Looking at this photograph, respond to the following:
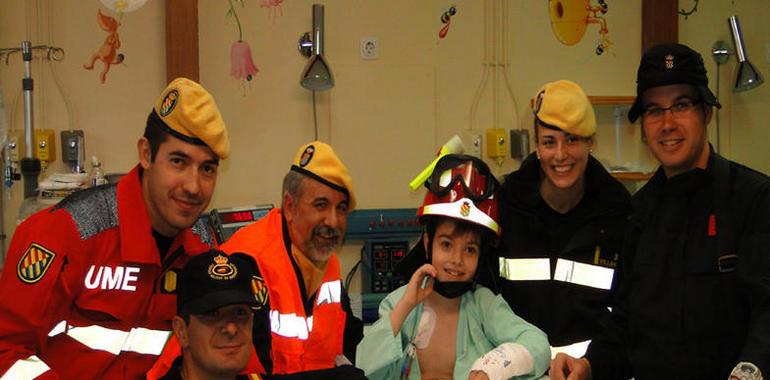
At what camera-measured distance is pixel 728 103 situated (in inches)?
215

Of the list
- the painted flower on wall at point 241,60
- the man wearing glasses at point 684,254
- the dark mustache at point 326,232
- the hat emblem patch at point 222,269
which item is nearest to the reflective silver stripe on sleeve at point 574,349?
the man wearing glasses at point 684,254

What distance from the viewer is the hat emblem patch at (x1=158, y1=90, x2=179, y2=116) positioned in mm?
2283

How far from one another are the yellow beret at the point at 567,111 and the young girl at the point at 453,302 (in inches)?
11.6

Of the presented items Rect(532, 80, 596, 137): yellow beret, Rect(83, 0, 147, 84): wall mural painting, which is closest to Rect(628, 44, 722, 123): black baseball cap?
Rect(532, 80, 596, 137): yellow beret

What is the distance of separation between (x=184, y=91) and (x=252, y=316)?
734 millimetres

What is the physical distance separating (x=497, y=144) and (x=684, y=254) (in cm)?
285

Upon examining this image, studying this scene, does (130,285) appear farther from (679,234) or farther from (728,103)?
(728,103)

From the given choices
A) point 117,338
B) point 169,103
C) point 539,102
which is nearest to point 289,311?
point 117,338

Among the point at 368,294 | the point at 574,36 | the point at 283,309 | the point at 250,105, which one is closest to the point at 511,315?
the point at 283,309

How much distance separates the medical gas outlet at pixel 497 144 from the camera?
5.14m

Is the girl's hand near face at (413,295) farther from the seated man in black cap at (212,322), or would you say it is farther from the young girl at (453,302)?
the seated man in black cap at (212,322)

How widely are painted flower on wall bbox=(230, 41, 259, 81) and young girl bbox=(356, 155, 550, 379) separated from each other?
8.77 feet

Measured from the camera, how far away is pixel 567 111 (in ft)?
8.33

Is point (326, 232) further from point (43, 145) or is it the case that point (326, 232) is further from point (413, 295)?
point (43, 145)
